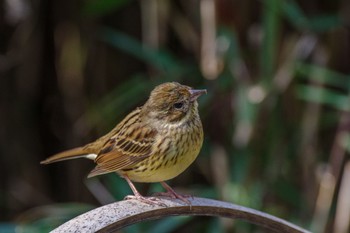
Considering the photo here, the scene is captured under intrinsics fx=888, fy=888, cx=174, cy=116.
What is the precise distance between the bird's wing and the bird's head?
0.24ft

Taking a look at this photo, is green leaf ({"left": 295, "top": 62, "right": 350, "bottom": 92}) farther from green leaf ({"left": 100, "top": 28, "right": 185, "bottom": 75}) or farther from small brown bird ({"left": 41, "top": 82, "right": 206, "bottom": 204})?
small brown bird ({"left": 41, "top": 82, "right": 206, "bottom": 204})

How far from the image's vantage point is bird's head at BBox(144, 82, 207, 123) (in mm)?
2809

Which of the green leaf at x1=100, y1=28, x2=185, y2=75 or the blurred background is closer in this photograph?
the blurred background

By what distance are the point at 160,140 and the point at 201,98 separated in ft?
3.72

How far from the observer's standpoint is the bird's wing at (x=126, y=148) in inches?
114

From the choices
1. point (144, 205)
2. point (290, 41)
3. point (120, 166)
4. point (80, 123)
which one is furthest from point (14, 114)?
point (144, 205)

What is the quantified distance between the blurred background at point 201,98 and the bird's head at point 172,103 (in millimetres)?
803

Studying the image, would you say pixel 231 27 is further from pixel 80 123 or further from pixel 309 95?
pixel 80 123

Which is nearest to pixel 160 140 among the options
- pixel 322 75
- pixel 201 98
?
pixel 201 98

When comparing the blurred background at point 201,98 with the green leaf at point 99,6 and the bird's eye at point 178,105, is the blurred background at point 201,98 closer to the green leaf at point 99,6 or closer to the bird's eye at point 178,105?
the green leaf at point 99,6

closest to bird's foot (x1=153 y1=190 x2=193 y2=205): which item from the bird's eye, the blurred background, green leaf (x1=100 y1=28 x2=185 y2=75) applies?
the bird's eye

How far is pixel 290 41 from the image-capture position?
4363mm

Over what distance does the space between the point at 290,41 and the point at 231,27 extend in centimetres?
47

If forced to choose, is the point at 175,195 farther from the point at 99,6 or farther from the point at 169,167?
the point at 99,6
